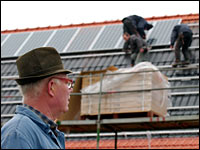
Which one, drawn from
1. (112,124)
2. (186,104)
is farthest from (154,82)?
(186,104)

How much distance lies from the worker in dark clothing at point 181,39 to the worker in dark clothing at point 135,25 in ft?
3.78

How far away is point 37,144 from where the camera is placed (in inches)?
109

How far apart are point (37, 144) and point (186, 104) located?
10.6 m

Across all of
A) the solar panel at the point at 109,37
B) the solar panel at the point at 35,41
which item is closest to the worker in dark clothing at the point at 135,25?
the solar panel at the point at 109,37

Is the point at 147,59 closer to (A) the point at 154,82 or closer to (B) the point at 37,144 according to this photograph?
(A) the point at 154,82

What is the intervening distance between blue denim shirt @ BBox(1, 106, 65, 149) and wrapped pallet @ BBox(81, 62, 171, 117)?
7.47 metres

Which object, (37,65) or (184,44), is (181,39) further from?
(37,65)

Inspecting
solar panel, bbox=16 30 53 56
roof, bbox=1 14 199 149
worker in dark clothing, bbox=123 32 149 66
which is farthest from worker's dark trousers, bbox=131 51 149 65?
solar panel, bbox=16 30 53 56

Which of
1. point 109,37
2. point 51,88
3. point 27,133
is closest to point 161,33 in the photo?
point 109,37

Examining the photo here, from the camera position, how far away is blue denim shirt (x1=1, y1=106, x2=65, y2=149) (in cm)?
262

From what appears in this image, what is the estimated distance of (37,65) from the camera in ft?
9.89

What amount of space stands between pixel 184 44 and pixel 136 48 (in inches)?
46.2

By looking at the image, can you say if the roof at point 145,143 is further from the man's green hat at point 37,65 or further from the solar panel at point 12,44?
the man's green hat at point 37,65

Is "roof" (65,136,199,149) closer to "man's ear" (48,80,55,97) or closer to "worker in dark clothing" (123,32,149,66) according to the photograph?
"worker in dark clothing" (123,32,149,66)
